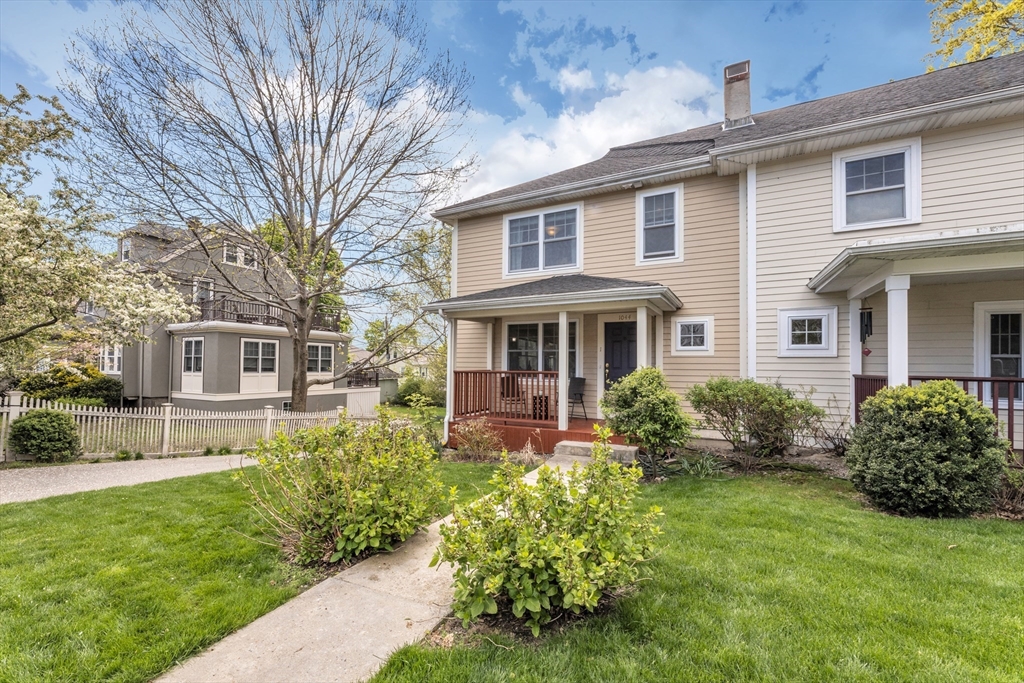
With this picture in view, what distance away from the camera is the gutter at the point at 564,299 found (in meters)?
7.02

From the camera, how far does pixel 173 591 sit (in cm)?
295

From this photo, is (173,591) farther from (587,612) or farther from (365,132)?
(365,132)

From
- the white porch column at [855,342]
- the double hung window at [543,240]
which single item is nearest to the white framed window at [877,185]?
the white porch column at [855,342]

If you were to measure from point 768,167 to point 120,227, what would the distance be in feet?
43.7

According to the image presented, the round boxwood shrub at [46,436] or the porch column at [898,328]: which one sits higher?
the porch column at [898,328]

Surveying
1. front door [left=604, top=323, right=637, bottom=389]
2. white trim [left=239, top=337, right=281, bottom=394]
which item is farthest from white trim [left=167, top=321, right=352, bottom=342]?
front door [left=604, top=323, right=637, bottom=389]

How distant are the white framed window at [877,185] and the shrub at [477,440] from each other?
21.8ft

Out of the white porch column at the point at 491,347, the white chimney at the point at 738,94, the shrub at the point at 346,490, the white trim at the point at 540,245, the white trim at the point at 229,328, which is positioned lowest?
the shrub at the point at 346,490

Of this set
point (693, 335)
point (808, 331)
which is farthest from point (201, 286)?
point (808, 331)

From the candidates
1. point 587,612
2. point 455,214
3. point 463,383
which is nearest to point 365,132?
point 455,214

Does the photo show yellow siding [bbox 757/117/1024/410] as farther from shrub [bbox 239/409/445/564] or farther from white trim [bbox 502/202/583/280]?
shrub [bbox 239/409/445/564]

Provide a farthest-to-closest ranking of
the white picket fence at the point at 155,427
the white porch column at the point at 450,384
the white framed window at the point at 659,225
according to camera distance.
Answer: the white porch column at the point at 450,384 < the white framed window at the point at 659,225 < the white picket fence at the point at 155,427

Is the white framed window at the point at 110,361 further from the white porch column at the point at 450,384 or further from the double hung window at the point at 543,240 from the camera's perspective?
the double hung window at the point at 543,240

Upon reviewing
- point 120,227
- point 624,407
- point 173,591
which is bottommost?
point 173,591
